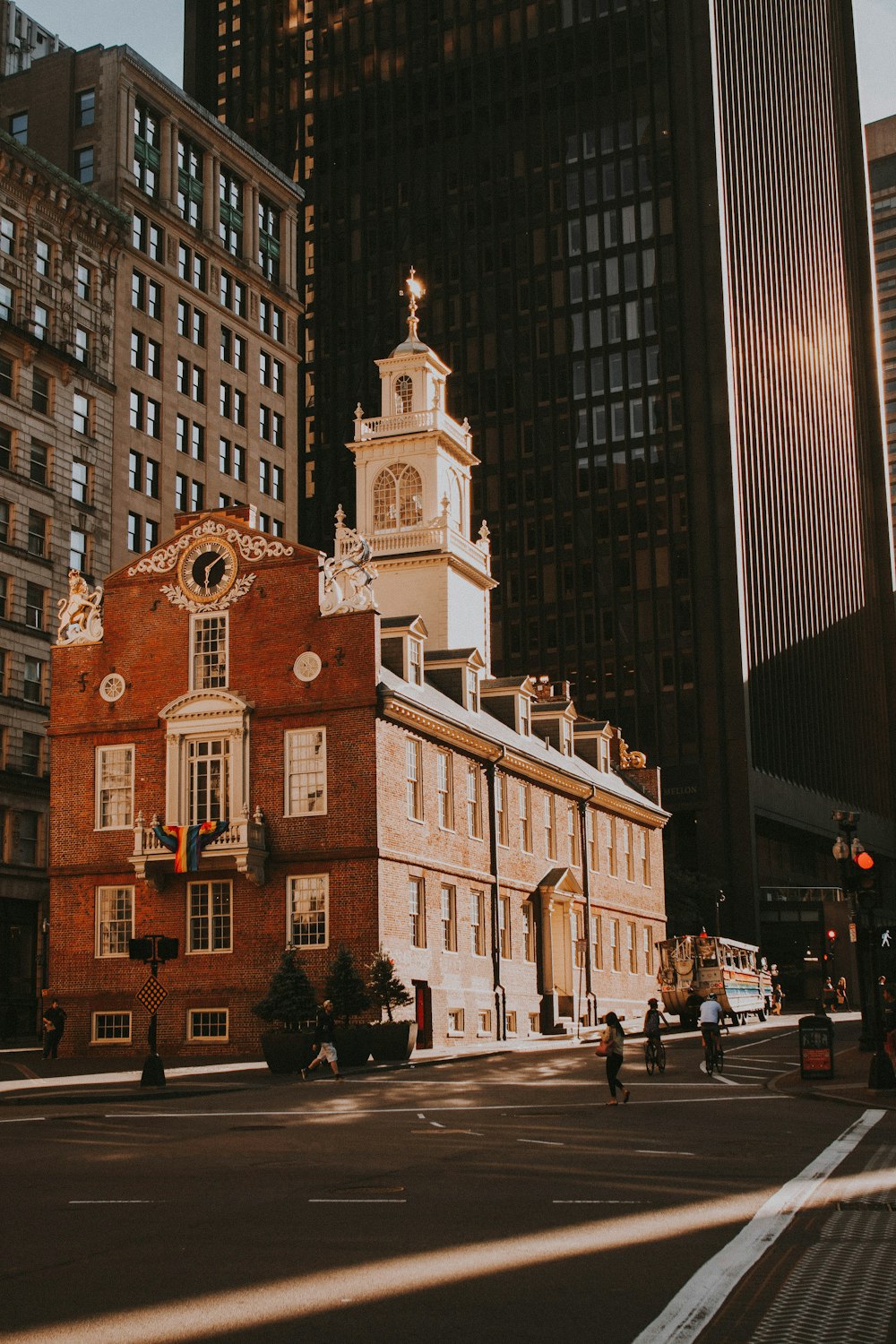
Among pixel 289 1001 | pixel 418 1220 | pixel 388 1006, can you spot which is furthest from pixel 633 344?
pixel 418 1220

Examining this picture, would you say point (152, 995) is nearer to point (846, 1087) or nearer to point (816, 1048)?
point (816, 1048)

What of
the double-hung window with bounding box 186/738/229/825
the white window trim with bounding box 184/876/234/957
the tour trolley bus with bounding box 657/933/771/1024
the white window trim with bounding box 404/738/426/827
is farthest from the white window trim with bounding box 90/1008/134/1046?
the tour trolley bus with bounding box 657/933/771/1024

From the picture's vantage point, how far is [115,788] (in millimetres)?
47469

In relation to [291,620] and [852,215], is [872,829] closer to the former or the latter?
[852,215]

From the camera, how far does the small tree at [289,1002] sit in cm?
4022

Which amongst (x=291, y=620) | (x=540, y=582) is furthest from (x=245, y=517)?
(x=540, y=582)

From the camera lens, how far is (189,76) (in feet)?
489

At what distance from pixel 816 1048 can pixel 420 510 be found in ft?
120

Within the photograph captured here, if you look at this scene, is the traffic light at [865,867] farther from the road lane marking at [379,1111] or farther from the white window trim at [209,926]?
the white window trim at [209,926]

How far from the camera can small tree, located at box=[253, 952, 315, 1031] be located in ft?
132

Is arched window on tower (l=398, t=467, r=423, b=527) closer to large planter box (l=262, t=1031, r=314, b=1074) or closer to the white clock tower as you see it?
the white clock tower

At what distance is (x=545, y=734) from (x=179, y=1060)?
26111 mm

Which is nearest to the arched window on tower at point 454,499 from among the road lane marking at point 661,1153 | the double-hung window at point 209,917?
the double-hung window at point 209,917

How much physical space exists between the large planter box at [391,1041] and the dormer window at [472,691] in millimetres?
16968
